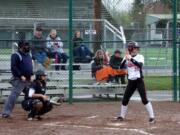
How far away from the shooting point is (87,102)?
667 inches

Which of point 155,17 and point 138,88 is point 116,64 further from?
point 155,17

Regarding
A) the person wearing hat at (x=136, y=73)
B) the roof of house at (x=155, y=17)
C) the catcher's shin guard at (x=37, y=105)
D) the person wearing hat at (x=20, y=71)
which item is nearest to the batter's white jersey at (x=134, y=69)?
the person wearing hat at (x=136, y=73)

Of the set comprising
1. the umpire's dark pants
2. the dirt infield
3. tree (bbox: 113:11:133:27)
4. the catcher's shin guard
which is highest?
tree (bbox: 113:11:133:27)

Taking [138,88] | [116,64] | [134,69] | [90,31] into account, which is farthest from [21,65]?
[90,31]

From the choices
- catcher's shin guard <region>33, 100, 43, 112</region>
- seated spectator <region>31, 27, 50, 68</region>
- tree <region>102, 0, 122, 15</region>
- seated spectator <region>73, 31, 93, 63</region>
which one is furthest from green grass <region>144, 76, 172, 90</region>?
catcher's shin guard <region>33, 100, 43, 112</region>

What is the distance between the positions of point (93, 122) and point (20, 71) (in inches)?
81.3

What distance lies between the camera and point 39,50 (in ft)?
55.8

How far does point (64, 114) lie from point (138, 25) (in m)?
11.2

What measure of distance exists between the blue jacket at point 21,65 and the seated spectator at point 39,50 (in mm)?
3837

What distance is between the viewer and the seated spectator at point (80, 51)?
1708 cm

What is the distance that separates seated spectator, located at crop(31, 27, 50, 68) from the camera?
1683cm

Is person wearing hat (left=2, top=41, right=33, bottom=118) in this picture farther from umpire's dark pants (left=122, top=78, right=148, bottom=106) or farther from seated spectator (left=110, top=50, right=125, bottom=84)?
seated spectator (left=110, top=50, right=125, bottom=84)

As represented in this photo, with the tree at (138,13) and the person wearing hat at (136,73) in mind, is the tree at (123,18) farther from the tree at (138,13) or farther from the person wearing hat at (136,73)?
the person wearing hat at (136,73)

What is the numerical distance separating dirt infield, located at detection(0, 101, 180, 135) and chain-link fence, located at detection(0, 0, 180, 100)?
1.89 metres
